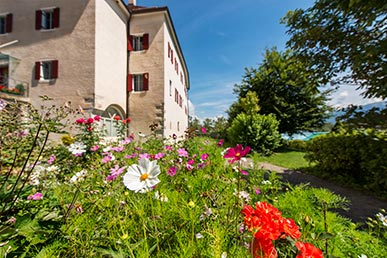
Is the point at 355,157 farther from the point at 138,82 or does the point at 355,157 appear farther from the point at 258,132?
the point at 138,82

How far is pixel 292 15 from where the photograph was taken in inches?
182

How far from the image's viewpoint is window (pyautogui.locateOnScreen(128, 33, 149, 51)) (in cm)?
1005

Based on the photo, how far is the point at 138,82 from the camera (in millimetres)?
10281

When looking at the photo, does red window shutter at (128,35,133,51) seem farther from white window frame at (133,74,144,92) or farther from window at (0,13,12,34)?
window at (0,13,12,34)

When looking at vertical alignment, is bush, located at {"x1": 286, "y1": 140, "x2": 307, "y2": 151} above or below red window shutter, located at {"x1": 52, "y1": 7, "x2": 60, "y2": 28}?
below

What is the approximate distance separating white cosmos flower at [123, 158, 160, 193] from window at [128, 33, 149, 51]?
10.7 m

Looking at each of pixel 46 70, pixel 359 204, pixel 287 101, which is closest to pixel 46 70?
pixel 46 70

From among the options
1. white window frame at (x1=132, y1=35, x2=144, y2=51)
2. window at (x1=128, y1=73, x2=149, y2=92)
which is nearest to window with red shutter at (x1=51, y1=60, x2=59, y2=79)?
window at (x1=128, y1=73, x2=149, y2=92)

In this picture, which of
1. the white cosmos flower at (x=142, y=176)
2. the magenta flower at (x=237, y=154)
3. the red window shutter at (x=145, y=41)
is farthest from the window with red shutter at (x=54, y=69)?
the magenta flower at (x=237, y=154)

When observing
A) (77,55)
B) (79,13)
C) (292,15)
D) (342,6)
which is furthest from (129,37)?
(342,6)

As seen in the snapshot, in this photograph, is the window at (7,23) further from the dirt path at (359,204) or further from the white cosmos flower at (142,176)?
the dirt path at (359,204)

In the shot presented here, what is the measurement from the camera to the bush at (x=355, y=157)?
3932mm

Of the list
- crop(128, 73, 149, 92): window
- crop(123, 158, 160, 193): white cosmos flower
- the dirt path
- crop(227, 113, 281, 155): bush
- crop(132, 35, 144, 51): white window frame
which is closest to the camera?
crop(123, 158, 160, 193): white cosmos flower

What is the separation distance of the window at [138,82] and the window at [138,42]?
5.21 ft
